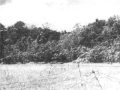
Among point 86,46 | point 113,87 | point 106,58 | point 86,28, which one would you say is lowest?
point 113,87

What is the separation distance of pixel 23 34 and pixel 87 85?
65.3ft

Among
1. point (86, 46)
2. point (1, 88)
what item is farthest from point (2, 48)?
point (1, 88)

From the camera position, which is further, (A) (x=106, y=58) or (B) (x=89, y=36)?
(B) (x=89, y=36)

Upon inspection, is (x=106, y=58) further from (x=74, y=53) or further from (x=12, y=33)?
(x=12, y=33)

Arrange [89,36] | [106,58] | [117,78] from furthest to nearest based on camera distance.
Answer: [89,36], [106,58], [117,78]

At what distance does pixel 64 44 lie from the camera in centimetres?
1795

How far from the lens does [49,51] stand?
16031 mm

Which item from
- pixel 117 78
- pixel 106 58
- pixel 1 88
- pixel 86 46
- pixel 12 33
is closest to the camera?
pixel 1 88

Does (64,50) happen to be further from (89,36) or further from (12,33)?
(12,33)

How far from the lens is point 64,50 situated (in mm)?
16312

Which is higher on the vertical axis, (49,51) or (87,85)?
(49,51)

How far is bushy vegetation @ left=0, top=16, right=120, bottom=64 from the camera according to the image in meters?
15.2

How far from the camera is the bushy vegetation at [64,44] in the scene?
49.8 feet

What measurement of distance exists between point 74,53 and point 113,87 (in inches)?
399
